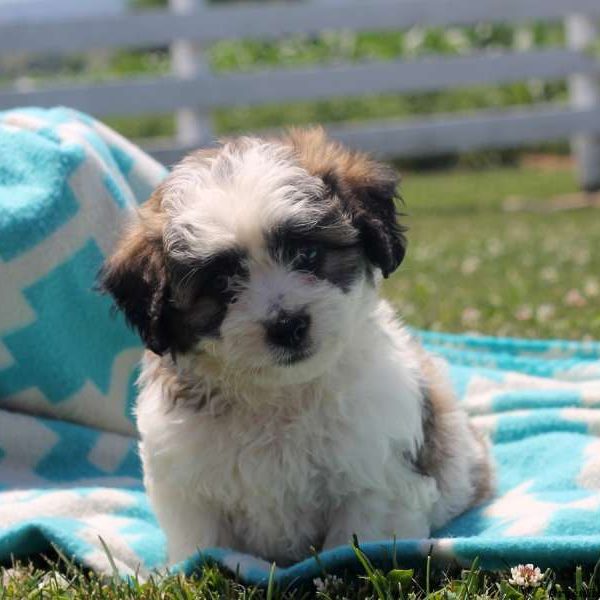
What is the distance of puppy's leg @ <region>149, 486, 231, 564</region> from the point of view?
11.7ft

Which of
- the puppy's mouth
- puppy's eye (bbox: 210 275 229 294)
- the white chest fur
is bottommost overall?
the white chest fur

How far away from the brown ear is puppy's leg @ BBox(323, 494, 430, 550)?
0.71m

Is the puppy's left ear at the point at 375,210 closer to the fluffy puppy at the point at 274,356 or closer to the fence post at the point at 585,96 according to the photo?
the fluffy puppy at the point at 274,356

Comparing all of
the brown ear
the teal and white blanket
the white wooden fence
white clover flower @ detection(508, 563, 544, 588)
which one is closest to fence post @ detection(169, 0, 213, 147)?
the white wooden fence

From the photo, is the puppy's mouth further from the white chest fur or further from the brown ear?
the brown ear

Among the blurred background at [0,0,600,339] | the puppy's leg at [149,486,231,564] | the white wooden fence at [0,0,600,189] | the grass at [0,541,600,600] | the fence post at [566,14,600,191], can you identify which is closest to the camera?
the grass at [0,541,600,600]

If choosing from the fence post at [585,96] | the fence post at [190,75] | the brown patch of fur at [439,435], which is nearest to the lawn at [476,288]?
the fence post at [585,96]

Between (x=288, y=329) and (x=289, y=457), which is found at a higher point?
(x=288, y=329)

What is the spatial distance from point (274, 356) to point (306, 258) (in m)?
0.31

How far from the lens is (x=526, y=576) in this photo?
10.3 feet

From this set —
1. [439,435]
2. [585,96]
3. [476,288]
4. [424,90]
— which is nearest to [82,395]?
[439,435]

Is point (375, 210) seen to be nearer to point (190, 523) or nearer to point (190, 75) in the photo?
point (190, 523)

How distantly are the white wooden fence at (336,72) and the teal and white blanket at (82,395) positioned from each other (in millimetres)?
6870

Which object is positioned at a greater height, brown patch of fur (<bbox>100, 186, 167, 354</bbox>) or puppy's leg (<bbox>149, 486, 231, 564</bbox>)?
brown patch of fur (<bbox>100, 186, 167, 354</bbox>)
